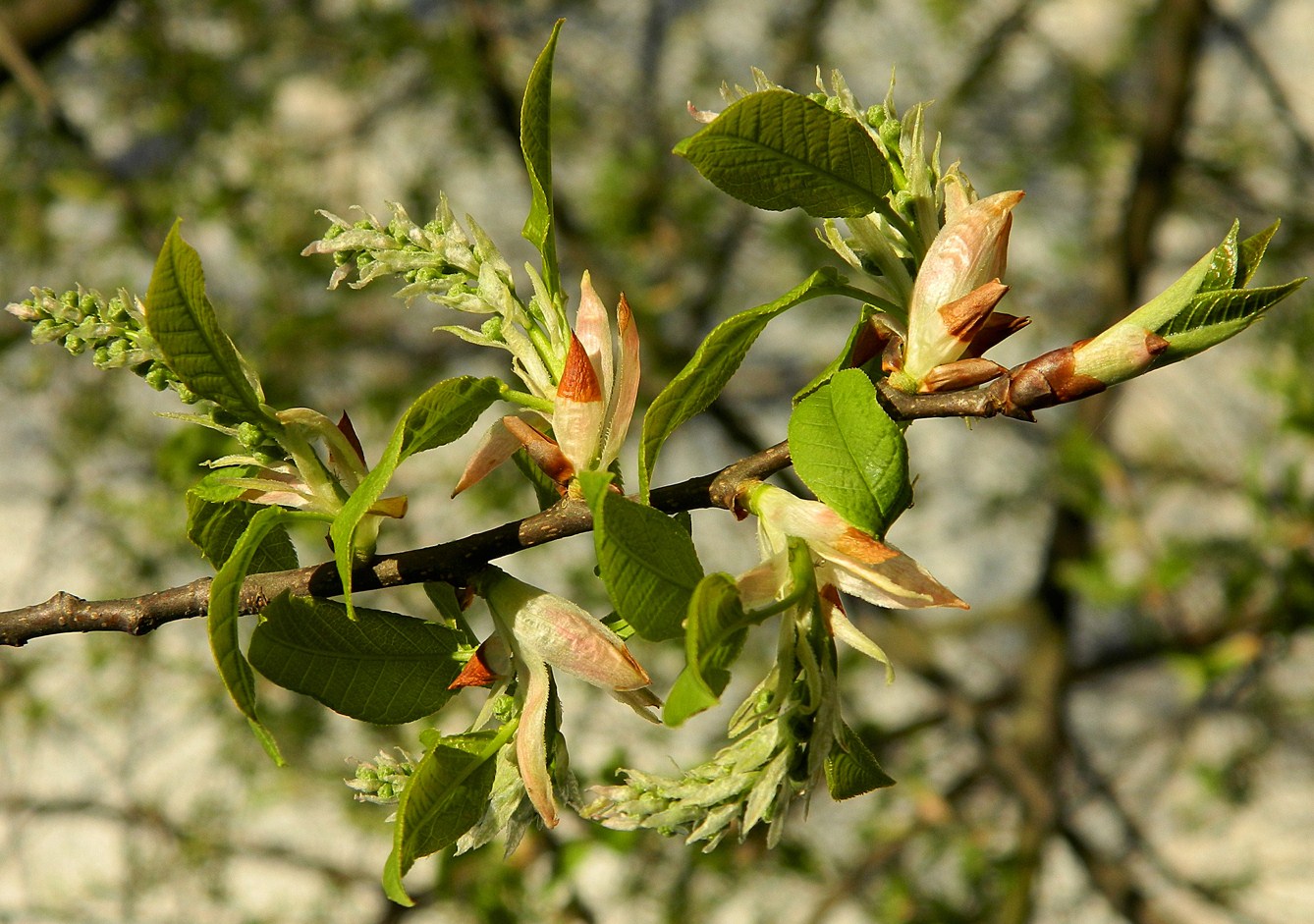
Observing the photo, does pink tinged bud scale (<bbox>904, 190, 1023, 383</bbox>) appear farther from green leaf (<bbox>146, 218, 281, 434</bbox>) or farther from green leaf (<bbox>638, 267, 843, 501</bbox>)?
green leaf (<bbox>146, 218, 281, 434</bbox>)

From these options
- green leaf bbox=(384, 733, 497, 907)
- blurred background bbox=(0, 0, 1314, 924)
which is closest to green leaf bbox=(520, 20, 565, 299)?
green leaf bbox=(384, 733, 497, 907)

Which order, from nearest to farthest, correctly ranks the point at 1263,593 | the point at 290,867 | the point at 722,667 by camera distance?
the point at 722,667 → the point at 1263,593 → the point at 290,867

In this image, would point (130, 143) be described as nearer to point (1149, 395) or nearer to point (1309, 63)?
point (1149, 395)

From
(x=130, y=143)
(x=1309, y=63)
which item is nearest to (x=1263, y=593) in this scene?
(x=1309, y=63)

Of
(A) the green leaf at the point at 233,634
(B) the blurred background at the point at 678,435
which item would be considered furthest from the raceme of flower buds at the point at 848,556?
(B) the blurred background at the point at 678,435

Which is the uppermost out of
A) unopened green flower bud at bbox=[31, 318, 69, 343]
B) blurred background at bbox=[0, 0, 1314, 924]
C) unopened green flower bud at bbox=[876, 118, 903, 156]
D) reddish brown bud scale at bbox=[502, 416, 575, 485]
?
unopened green flower bud at bbox=[876, 118, 903, 156]

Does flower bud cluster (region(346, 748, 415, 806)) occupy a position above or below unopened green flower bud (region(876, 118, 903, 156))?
below

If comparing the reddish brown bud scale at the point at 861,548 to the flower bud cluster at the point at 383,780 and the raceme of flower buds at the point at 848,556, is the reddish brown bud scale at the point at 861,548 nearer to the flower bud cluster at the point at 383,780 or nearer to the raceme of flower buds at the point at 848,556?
the raceme of flower buds at the point at 848,556
